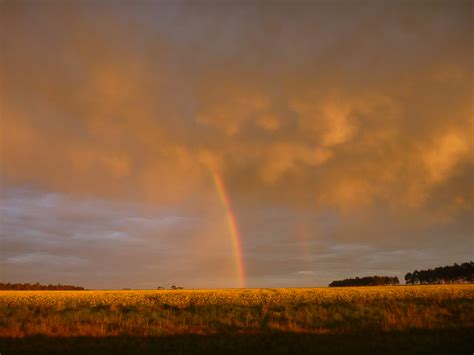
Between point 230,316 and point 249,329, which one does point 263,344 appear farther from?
point 230,316

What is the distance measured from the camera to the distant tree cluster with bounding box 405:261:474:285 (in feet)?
532

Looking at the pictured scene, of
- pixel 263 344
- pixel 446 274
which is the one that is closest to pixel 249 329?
pixel 263 344

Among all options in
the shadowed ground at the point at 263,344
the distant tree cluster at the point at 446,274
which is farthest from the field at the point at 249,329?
the distant tree cluster at the point at 446,274

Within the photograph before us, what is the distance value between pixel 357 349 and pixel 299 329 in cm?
651

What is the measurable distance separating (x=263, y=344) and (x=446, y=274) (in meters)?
183

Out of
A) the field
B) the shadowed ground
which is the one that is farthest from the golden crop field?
the shadowed ground

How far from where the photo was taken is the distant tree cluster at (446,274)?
532ft

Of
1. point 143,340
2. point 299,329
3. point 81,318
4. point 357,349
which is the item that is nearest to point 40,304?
point 81,318

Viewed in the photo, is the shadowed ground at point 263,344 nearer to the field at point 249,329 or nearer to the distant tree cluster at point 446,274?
the field at point 249,329

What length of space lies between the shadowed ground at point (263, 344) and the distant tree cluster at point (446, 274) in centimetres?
15771

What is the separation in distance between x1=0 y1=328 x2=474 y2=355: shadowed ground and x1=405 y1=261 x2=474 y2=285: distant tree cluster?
157708 millimetres

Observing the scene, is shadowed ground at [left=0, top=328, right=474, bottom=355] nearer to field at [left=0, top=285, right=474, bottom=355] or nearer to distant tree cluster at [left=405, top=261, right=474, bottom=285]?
field at [left=0, top=285, right=474, bottom=355]

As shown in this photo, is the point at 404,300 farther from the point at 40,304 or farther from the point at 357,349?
the point at 40,304

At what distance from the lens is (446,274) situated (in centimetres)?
17262
